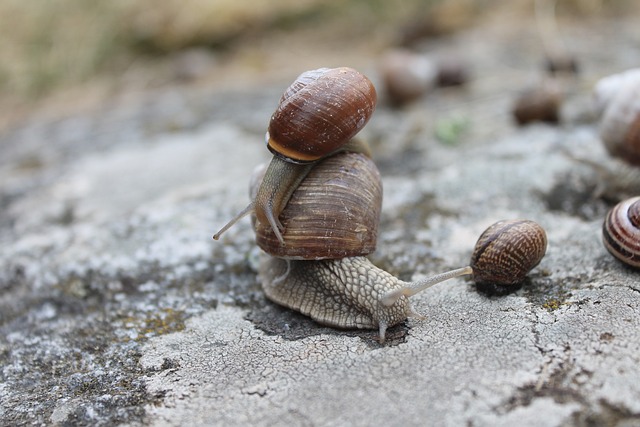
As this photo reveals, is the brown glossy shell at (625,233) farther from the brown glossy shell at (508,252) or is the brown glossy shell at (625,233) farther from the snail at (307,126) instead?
the snail at (307,126)

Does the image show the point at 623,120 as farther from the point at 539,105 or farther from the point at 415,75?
the point at 415,75

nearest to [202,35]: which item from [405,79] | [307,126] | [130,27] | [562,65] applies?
[130,27]

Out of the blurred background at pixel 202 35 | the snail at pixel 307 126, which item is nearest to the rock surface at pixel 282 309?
the snail at pixel 307 126

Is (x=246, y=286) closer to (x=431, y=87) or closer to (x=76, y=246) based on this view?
(x=76, y=246)

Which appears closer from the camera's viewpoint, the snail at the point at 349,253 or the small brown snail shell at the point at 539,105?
the snail at the point at 349,253

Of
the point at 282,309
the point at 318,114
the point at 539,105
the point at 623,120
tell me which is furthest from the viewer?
the point at 539,105

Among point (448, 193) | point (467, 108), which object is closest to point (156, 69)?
point (467, 108)

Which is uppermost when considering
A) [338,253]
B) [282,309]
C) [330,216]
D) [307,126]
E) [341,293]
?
[307,126]

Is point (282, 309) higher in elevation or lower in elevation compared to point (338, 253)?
lower
